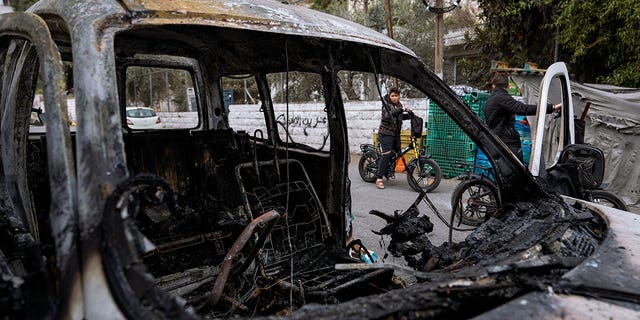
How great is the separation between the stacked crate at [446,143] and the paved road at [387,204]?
417 millimetres

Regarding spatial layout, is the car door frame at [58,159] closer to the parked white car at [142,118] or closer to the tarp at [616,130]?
the tarp at [616,130]

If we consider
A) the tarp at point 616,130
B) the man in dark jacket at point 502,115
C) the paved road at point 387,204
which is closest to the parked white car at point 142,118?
the paved road at point 387,204

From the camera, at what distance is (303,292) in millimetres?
2426

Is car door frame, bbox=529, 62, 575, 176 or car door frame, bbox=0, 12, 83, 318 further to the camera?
car door frame, bbox=529, 62, 575, 176

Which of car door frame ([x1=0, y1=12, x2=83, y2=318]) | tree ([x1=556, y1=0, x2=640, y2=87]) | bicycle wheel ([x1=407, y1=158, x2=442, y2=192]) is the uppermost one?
tree ([x1=556, y1=0, x2=640, y2=87])

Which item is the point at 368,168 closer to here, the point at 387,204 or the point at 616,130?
the point at 387,204

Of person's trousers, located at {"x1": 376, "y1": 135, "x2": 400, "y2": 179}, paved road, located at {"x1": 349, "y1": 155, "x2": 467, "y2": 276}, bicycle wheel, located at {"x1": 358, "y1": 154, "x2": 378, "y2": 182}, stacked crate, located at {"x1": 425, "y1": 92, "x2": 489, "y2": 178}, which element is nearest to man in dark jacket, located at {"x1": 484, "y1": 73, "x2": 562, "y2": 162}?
paved road, located at {"x1": 349, "y1": 155, "x2": 467, "y2": 276}

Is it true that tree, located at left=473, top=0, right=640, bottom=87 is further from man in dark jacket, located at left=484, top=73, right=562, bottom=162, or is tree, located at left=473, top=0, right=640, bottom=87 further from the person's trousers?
the person's trousers

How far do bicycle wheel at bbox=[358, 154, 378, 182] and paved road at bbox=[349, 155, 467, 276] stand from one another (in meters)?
0.13

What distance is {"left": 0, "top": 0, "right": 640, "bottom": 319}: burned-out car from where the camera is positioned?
3.92 feet

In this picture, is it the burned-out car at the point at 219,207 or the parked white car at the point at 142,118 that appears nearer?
the burned-out car at the point at 219,207

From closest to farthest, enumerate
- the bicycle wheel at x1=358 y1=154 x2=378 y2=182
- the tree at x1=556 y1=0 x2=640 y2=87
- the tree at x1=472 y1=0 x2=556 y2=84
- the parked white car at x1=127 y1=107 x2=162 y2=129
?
the tree at x1=556 y1=0 x2=640 y2=87 < the bicycle wheel at x1=358 y1=154 x2=378 y2=182 < the tree at x1=472 y1=0 x2=556 y2=84 < the parked white car at x1=127 y1=107 x2=162 y2=129

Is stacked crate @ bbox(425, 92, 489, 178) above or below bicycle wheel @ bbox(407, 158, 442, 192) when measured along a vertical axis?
above

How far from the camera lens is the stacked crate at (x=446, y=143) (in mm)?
8742
